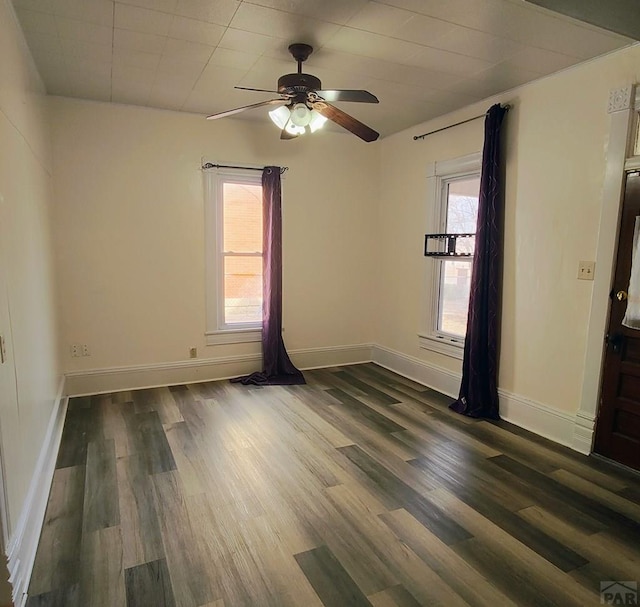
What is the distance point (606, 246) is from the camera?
287 cm

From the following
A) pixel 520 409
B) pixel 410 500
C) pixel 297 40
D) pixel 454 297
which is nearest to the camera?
pixel 410 500

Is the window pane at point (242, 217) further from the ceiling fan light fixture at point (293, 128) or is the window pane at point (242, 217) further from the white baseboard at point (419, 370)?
the white baseboard at point (419, 370)

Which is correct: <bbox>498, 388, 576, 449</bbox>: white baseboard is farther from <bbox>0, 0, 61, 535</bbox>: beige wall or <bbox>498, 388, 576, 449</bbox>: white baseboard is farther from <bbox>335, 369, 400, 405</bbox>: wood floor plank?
<bbox>0, 0, 61, 535</bbox>: beige wall

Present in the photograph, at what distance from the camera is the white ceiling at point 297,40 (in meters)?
2.30

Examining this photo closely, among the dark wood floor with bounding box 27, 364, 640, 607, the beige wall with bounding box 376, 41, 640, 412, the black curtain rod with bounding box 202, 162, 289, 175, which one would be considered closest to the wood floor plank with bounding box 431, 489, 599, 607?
the dark wood floor with bounding box 27, 364, 640, 607

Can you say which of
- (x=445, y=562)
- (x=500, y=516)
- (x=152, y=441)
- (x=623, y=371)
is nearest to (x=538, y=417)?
(x=623, y=371)

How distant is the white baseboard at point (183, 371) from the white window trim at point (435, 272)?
1.12 metres

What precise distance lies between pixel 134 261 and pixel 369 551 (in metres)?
3.30

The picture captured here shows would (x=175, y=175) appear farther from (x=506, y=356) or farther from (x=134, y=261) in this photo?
(x=506, y=356)

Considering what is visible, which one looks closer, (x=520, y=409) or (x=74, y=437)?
(x=74, y=437)

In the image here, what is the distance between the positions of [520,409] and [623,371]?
87 cm

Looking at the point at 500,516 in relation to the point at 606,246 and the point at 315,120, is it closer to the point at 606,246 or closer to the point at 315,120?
the point at 606,246

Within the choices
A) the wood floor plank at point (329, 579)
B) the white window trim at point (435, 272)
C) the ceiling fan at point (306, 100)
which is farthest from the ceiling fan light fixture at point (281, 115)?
the wood floor plank at point (329, 579)

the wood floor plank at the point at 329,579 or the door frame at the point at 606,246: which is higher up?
the door frame at the point at 606,246
